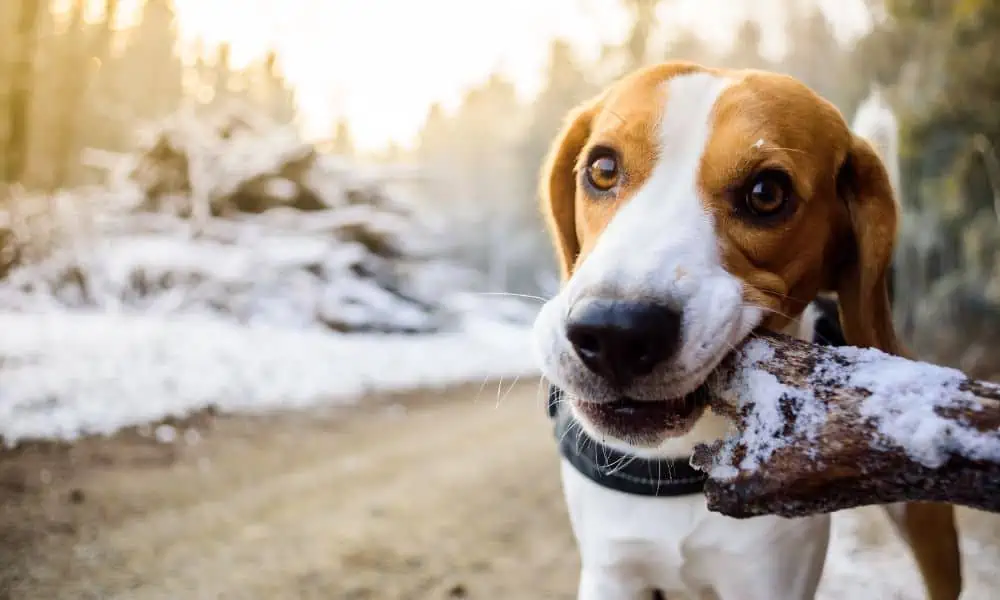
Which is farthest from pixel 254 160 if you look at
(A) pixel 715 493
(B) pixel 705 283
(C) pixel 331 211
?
(A) pixel 715 493

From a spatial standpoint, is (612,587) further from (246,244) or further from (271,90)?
(271,90)

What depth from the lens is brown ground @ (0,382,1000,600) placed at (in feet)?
4.36

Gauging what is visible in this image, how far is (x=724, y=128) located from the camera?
3.20 ft

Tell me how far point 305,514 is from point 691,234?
1.22m

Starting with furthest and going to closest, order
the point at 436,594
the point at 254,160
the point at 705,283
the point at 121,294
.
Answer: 1. the point at 254,160
2. the point at 121,294
3. the point at 436,594
4. the point at 705,283

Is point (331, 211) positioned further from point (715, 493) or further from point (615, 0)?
point (715, 493)

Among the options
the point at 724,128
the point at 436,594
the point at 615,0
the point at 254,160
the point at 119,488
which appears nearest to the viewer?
the point at 724,128

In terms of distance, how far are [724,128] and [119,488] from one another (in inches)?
53.2

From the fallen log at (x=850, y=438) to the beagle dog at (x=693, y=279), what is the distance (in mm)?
90

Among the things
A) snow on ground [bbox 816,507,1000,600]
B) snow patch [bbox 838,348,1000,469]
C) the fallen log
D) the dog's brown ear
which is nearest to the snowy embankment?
the dog's brown ear

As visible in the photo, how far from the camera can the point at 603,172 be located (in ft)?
3.51

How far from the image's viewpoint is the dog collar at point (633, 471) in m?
1.07

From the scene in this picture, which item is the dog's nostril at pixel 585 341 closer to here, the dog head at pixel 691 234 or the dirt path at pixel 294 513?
the dog head at pixel 691 234

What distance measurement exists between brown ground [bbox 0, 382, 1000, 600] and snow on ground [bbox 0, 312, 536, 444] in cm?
6
